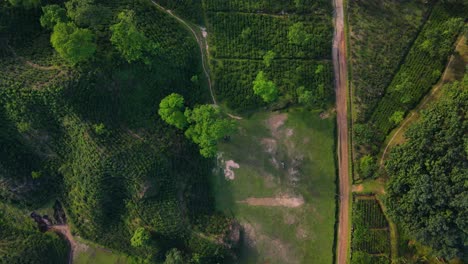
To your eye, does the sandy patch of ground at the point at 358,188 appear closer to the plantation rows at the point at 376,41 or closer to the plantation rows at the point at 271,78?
the plantation rows at the point at 376,41

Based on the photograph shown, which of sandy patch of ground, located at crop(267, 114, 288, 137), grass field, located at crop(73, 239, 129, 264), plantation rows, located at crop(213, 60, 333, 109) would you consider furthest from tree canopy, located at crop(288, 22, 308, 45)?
grass field, located at crop(73, 239, 129, 264)

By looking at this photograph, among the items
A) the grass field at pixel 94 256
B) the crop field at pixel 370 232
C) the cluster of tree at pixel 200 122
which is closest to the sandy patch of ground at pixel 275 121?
the cluster of tree at pixel 200 122

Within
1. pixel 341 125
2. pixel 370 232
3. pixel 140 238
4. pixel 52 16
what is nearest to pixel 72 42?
pixel 52 16

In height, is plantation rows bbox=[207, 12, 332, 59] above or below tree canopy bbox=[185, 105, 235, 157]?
above

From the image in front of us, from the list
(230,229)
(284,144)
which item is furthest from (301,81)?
(230,229)

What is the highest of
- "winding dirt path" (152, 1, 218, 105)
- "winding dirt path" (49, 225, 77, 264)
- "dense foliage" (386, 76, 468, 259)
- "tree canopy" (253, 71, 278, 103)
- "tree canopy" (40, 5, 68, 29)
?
"tree canopy" (40, 5, 68, 29)

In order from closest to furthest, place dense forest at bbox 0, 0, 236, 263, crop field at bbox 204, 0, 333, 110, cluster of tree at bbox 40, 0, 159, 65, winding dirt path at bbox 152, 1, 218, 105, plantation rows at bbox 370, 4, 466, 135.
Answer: cluster of tree at bbox 40, 0, 159, 65 → dense forest at bbox 0, 0, 236, 263 → plantation rows at bbox 370, 4, 466, 135 → crop field at bbox 204, 0, 333, 110 → winding dirt path at bbox 152, 1, 218, 105

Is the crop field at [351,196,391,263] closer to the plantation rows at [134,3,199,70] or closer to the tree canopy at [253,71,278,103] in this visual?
the tree canopy at [253,71,278,103]

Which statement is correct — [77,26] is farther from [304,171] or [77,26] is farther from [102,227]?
[304,171]
